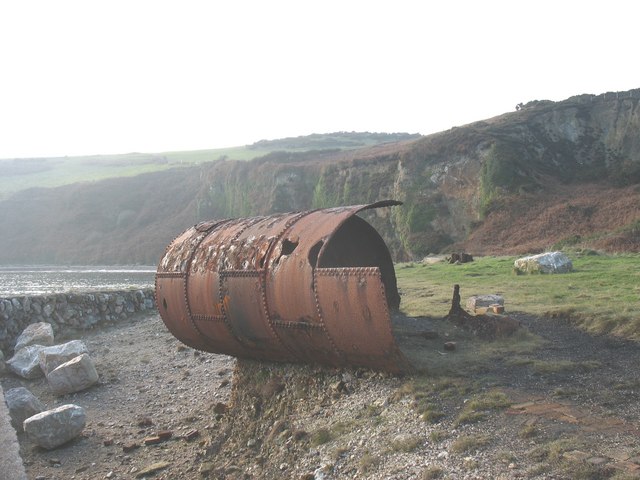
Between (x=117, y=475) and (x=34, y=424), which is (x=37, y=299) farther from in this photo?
(x=117, y=475)

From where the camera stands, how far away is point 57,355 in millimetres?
13281

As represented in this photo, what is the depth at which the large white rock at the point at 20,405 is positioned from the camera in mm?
10164

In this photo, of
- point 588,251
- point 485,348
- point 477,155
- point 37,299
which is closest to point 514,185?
point 477,155

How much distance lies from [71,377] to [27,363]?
96.2 inches

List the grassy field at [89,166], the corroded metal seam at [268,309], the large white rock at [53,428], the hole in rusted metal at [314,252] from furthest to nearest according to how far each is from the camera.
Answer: the grassy field at [89,166] → the large white rock at [53,428] → the corroded metal seam at [268,309] → the hole in rusted metal at [314,252]

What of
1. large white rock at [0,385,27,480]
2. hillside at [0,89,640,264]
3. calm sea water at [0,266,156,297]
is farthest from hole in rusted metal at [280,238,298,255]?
hillside at [0,89,640,264]

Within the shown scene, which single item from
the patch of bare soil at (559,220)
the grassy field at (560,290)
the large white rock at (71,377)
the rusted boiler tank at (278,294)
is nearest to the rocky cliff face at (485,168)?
the patch of bare soil at (559,220)

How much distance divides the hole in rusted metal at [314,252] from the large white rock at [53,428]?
475 centimetres

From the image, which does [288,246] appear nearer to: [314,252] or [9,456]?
[314,252]

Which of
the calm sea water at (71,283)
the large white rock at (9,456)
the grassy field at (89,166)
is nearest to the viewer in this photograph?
the large white rock at (9,456)

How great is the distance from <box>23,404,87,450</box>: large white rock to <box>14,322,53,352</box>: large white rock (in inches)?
269

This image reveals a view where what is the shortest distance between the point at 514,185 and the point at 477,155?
15.1ft

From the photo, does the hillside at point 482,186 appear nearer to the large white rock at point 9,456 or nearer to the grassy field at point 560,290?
the grassy field at point 560,290

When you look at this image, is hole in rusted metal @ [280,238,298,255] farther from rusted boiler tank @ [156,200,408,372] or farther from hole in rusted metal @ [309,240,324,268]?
hole in rusted metal @ [309,240,324,268]
